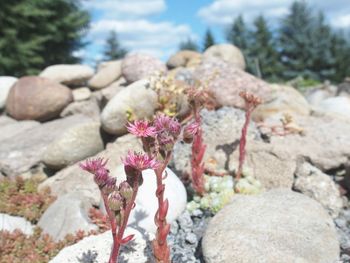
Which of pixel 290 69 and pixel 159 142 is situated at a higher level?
pixel 159 142

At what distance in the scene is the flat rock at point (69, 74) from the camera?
9453 mm

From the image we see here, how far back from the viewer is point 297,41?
27.1 meters

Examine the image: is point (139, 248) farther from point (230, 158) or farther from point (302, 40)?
point (302, 40)

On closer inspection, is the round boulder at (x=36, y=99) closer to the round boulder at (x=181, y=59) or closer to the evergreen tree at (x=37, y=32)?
the round boulder at (x=181, y=59)

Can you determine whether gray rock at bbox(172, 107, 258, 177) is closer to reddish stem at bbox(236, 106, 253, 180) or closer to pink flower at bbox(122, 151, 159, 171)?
reddish stem at bbox(236, 106, 253, 180)

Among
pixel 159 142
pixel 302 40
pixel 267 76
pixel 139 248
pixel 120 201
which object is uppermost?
pixel 159 142

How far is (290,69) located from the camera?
90.0 ft

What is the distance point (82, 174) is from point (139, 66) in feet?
10.2

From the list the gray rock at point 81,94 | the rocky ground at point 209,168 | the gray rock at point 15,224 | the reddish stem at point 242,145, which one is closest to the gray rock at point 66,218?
the rocky ground at point 209,168

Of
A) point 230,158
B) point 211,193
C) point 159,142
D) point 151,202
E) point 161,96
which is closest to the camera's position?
point 159,142

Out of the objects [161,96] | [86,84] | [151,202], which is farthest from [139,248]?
[86,84]

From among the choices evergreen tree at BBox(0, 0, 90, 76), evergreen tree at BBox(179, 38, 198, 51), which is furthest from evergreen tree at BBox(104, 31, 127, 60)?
evergreen tree at BBox(0, 0, 90, 76)

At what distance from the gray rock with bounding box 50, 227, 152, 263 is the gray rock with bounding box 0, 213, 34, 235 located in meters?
1.33

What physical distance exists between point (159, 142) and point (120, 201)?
0.48 meters
